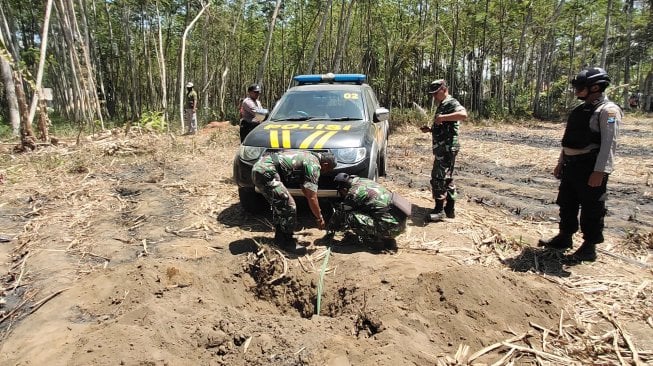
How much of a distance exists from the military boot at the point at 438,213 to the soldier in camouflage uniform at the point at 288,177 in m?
1.72

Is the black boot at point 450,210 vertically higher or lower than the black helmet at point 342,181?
lower

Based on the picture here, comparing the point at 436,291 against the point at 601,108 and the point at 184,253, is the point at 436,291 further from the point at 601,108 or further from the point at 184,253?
the point at 184,253

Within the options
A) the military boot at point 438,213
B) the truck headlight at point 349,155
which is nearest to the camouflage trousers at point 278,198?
the truck headlight at point 349,155

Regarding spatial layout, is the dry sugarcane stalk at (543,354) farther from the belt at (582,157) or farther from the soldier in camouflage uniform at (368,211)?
the belt at (582,157)

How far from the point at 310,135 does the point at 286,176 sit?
0.91m

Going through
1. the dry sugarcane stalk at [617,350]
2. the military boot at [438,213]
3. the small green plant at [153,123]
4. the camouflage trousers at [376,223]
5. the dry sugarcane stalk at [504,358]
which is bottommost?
the dry sugarcane stalk at [617,350]

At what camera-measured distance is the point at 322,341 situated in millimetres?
2918

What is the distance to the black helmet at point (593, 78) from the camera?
3.87m

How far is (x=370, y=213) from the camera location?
14.6 ft

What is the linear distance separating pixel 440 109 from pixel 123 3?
1760 centimetres

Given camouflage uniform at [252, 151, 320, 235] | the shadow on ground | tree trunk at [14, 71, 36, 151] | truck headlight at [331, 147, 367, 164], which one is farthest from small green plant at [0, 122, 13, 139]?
the shadow on ground

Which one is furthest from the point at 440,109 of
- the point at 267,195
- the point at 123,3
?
the point at 123,3

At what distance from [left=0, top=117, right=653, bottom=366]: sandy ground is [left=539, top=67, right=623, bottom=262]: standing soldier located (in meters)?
0.45

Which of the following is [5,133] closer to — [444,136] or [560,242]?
[444,136]
